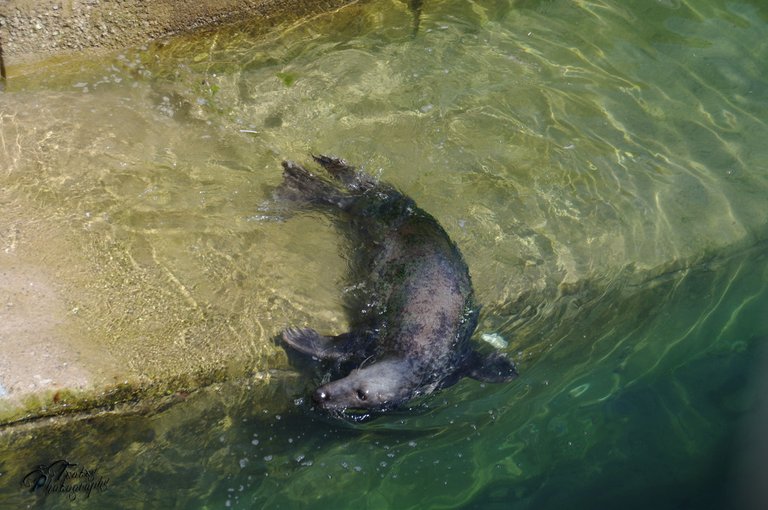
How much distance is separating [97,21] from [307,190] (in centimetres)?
236

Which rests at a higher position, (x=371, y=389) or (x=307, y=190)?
(x=307, y=190)

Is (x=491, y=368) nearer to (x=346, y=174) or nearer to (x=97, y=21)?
(x=346, y=174)

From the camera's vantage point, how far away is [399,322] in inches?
197

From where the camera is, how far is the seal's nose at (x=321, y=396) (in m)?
4.57

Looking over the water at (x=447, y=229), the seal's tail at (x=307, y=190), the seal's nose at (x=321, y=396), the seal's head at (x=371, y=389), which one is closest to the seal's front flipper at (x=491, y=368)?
the water at (x=447, y=229)

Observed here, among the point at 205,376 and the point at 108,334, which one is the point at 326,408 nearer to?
the point at 205,376

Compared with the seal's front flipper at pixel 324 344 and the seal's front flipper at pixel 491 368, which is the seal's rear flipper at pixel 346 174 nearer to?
the seal's front flipper at pixel 324 344

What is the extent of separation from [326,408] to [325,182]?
6.16ft

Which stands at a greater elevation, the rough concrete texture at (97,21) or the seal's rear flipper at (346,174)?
the rough concrete texture at (97,21)

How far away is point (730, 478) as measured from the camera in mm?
4797

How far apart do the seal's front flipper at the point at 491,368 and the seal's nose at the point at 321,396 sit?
3.16 feet

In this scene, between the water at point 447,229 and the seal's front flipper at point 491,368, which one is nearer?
the water at point 447,229

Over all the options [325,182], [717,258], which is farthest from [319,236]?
[717,258]

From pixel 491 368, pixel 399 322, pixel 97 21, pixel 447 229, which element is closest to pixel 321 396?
pixel 399 322
